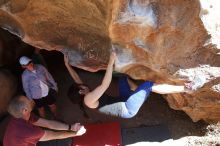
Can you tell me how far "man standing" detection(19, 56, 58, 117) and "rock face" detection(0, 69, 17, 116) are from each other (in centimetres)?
36

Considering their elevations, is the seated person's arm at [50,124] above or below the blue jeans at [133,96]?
below

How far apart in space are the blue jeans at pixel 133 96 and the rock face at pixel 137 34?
0.09 m

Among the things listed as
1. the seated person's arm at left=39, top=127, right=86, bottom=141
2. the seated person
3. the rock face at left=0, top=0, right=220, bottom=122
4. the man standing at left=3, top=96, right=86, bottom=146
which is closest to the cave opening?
the rock face at left=0, top=0, right=220, bottom=122

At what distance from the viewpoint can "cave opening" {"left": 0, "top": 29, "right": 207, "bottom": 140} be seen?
14.1 feet

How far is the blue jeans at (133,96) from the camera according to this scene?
3574 millimetres

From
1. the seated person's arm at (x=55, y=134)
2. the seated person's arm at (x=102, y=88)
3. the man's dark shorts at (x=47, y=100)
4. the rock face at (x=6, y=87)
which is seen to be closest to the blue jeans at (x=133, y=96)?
the seated person's arm at (x=102, y=88)

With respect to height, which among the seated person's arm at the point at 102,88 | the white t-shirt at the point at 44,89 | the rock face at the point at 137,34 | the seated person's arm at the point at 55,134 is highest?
the rock face at the point at 137,34

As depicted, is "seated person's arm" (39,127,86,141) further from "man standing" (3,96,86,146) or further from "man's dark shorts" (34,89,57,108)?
"man's dark shorts" (34,89,57,108)

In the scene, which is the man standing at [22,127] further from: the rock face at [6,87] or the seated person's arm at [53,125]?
the rock face at [6,87]

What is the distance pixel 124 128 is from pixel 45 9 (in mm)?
1496

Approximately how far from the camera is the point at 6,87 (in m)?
4.42

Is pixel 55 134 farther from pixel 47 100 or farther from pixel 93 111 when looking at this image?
pixel 93 111

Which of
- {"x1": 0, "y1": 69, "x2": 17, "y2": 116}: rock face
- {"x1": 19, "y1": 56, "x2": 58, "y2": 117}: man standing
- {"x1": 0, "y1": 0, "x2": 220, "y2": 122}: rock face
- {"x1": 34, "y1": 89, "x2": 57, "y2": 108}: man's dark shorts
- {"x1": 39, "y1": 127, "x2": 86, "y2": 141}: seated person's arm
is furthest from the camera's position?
{"x1": 0, "y1": 69, "x2": 17, "y2": 116}: rock face

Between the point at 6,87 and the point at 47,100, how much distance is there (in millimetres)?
484
